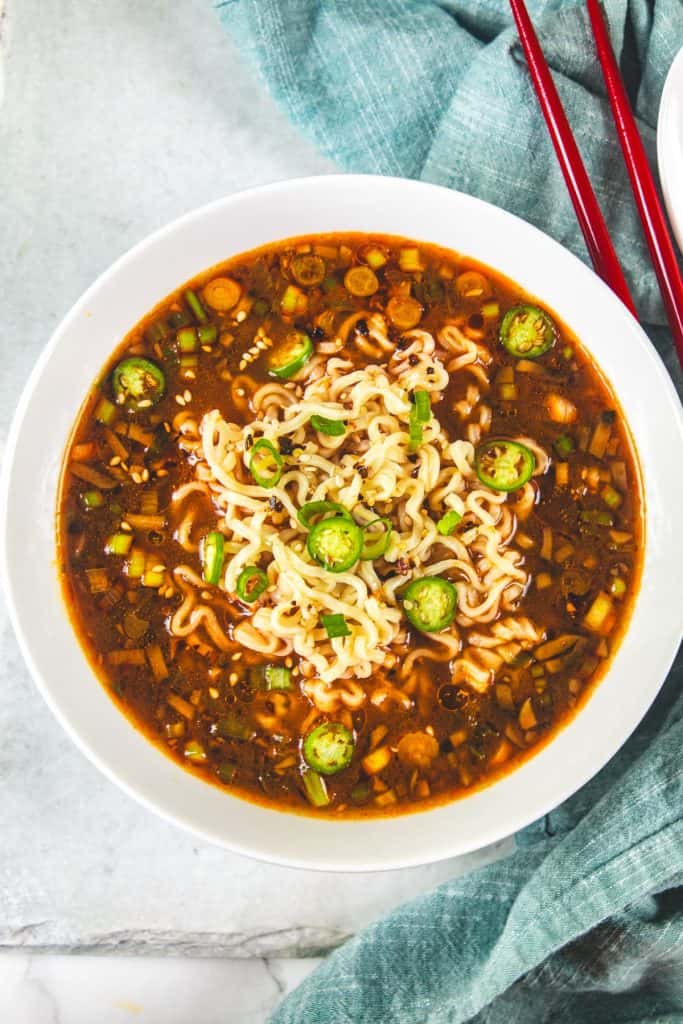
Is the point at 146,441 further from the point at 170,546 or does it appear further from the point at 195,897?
the point at 195,897

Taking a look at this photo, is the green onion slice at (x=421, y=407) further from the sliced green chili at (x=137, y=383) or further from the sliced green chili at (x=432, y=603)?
the sliced green chili at (x=137, y=383)

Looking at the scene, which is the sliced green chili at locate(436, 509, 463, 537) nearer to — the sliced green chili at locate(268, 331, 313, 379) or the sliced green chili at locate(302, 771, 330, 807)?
the sliced green chili at locate(268, 331, 313, 379)

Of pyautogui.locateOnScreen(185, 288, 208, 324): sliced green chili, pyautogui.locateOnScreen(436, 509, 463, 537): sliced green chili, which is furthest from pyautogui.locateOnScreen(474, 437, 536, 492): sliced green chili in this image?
pyautogui.locateOnScreen(185, 288, 208, 324): sliced green chili

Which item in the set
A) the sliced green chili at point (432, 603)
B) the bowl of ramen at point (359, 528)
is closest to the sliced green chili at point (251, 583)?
the bowl of ramen at point (359, 528)

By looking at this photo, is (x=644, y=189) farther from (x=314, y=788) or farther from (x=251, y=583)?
(x=314, y=788)

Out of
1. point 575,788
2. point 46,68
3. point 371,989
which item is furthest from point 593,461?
point 46,68

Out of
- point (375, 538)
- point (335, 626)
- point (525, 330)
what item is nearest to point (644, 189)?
point (525, 330)
